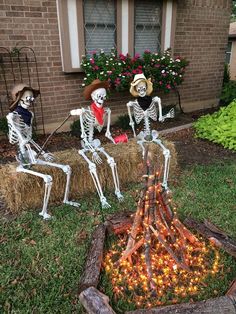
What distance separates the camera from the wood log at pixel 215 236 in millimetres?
2830

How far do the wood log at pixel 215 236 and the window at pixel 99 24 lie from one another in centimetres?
453

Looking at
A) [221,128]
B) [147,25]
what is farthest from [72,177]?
[147,25]

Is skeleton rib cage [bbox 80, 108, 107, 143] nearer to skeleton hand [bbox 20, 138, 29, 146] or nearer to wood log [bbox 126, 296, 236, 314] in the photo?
skeleton hand [bbox 20, 138, 29, 146]

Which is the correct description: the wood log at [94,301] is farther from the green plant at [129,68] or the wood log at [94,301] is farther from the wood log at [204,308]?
the green plant at [129,68]

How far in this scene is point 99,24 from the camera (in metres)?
6.15

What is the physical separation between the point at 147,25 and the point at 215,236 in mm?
5516

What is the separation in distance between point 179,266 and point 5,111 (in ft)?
15.5

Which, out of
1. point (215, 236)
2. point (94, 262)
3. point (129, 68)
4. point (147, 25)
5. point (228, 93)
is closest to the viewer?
point (94, 262)

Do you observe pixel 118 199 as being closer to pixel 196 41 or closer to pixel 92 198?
pixel 92 198

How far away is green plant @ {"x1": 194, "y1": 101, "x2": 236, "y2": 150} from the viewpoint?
5.88m

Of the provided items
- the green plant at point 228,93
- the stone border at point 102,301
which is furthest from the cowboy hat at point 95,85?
the green plant at point 228,93

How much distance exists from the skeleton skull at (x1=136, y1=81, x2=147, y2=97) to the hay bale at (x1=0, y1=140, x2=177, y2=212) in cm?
81

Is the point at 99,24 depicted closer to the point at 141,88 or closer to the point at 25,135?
the point at 141,88

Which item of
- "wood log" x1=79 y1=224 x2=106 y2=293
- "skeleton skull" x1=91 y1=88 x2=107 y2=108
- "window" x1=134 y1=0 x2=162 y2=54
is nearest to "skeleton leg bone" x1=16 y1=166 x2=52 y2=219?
"wood log" x1=79 y1=224 x2=106 y2=293
